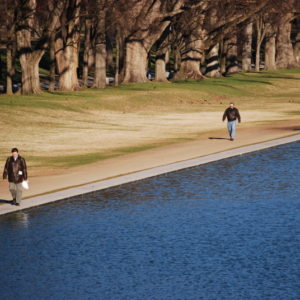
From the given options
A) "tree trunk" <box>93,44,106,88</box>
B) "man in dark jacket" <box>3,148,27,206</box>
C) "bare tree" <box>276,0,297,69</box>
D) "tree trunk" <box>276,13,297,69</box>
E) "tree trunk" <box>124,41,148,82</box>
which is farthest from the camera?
"tree trunk" <box>276,13,297,69</box>

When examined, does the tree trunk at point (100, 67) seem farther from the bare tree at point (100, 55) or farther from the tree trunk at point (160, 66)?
the tree trunk at point (160, 66)

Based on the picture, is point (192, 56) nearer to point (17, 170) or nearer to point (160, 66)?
point (160, 66)

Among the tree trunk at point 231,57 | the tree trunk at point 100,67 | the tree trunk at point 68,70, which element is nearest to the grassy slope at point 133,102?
the tree trunk at point 68,70

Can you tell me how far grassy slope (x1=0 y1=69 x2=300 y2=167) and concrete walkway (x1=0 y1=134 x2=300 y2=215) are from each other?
3326 mm

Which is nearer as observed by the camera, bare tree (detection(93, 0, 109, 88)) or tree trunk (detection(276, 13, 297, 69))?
bare tree (detection(93, 0, 109, 88))

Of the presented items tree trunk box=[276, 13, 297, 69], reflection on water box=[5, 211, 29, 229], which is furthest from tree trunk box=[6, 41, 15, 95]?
tree trunk box=[276, 13, 297, 69]

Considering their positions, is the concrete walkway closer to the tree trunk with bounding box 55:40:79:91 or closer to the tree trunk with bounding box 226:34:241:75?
the tree trunk with bounding box 55:40:79:91

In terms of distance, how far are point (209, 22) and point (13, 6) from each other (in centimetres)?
2473

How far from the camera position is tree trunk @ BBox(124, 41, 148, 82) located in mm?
56594

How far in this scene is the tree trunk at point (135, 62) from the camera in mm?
56594

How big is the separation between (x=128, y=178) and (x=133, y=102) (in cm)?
2792

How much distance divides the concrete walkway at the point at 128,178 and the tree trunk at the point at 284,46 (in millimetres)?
60014

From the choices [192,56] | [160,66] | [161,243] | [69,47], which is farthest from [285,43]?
[161,243]

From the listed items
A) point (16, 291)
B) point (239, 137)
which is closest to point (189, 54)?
point (239, 137)
